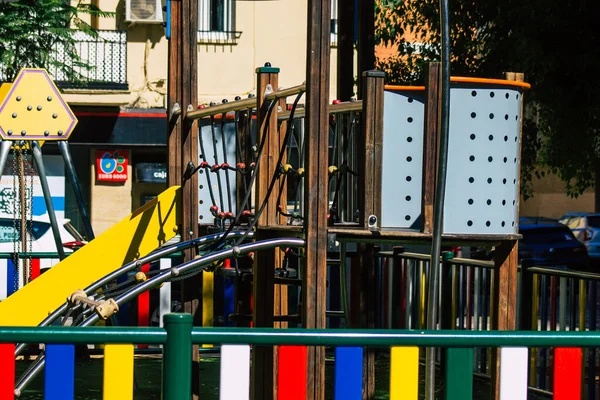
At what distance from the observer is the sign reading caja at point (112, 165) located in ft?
89.4

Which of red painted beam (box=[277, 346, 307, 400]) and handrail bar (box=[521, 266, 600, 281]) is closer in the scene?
red painted beam (box=[277, 346, 307, 400])

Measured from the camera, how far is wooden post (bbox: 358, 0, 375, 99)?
27.5ft

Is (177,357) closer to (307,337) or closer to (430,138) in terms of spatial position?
(307,337)

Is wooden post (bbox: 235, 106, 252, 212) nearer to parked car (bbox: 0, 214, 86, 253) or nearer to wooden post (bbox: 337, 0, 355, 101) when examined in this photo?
wooden post (bbox: 337, 0, 355, 101)

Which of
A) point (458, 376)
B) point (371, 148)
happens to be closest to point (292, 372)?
point (458, 376)

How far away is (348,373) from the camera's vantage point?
15.3 feet

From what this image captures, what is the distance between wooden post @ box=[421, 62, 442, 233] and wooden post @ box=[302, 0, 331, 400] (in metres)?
0.53

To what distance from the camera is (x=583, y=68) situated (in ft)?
45.4

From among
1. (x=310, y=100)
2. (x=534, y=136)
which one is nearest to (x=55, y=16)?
(x=534, y=136)

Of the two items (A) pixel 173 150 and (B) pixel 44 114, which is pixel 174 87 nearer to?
(A) pixel 173 150

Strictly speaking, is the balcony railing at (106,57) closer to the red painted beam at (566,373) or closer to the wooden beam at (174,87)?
the wooden beam at (174,87)

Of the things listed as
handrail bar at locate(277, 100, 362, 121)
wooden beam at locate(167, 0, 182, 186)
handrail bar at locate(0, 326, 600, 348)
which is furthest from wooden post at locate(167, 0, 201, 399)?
handrail bar at locate(0, 326, 600, 348)

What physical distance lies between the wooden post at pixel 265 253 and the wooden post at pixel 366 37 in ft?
3.62

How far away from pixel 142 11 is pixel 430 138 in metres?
21.5
